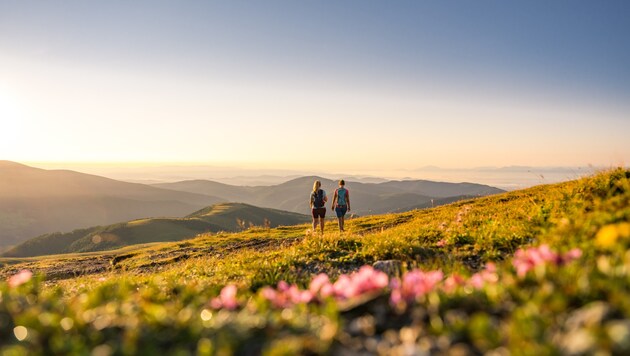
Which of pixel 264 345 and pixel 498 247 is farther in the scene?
pixel 498 247

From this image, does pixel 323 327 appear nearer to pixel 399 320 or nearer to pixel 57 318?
pixel 399 320

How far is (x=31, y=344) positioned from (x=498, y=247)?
10.7 metres

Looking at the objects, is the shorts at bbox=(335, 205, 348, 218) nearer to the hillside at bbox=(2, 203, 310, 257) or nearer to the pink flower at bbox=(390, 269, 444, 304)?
the pink flower at bbox=(390, 269, 444, 304)

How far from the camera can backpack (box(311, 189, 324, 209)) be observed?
22.8 metres

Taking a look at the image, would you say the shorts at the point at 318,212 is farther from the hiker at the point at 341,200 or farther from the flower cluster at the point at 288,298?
the flower cluster at the point at 288,298

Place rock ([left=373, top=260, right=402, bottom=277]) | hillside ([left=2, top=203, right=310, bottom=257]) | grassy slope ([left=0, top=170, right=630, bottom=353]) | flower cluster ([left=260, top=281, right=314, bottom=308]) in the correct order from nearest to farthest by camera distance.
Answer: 1. grassy slope ([left=0, top=170, right=630, bottom=353])
2. flower cluster ([left=260, top=281, right=314, bottom=308])
3. rock ([left=373, top=260, right=402, bottom=277])
4. hillside ([left=2, top=203, right=310, bottom=257])

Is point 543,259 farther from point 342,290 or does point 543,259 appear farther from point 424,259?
point 424,259

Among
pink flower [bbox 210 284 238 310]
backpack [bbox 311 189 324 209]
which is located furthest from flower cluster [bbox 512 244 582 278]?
backpack [bbox 311 189 324 209]

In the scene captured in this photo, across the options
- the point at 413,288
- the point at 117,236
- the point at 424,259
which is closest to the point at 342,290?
the point at 413,288

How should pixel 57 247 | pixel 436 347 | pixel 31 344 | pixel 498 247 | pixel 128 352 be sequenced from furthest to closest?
pixel 57 247
pixel 498 247
pixel 31 344
pixel 128 352
pixel 436 347

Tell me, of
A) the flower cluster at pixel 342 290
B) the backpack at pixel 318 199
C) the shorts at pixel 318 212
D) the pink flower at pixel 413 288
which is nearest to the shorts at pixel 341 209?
the shorts at pixel 318 212

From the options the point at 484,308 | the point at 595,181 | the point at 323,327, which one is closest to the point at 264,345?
the point at 323,327

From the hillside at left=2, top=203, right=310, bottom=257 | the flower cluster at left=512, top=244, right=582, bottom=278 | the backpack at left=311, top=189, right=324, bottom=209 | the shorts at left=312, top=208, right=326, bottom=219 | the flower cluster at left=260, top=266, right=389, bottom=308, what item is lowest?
the hillside at left=2, top=203, right=310, bottom=257

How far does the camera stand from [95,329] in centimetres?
496
